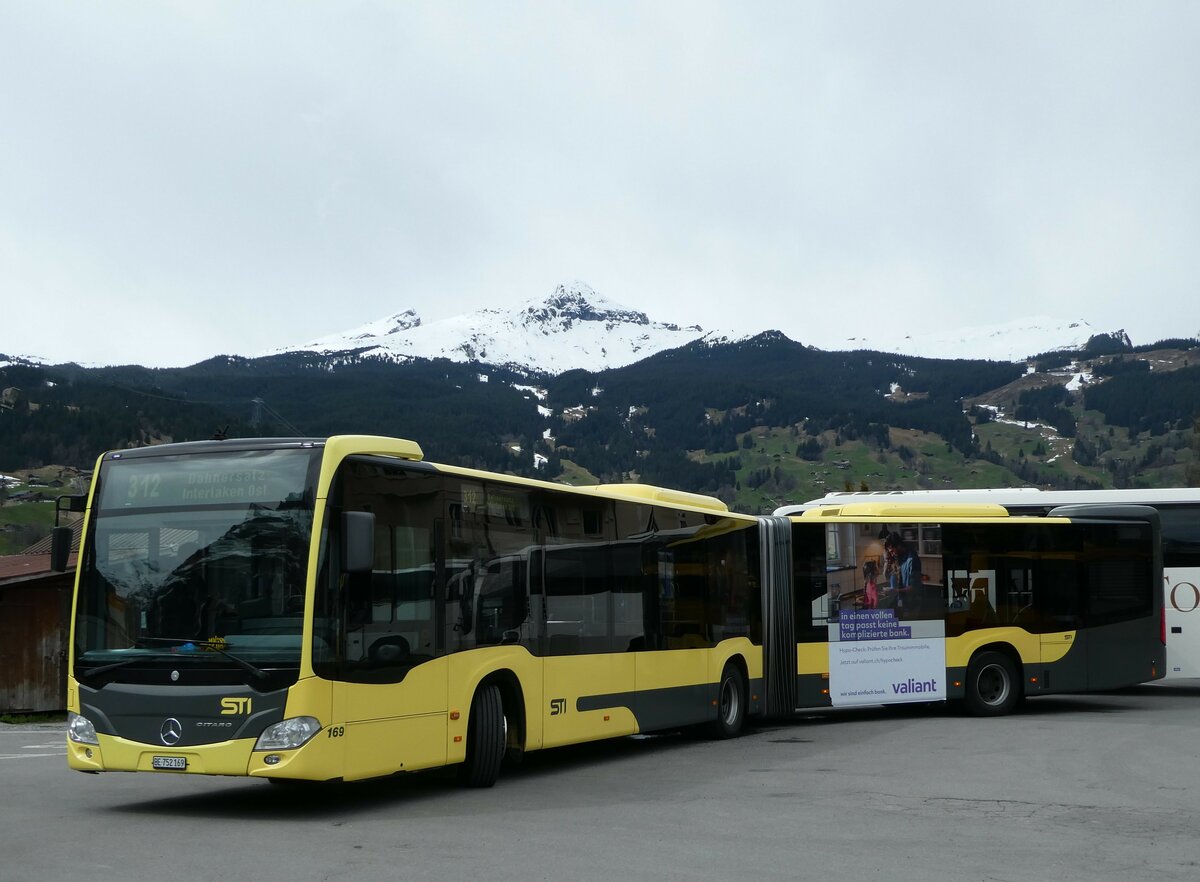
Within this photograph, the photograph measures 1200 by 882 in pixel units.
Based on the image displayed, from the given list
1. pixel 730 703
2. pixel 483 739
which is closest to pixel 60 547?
pixel 483 739

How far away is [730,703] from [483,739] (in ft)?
20.3

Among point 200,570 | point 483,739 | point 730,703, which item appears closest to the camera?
point 200,570

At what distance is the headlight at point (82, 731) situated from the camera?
11445mm

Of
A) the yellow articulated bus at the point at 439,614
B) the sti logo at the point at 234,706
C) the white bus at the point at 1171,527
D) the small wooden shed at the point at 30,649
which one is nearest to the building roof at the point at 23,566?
the small wooden shed at the point at 30,649

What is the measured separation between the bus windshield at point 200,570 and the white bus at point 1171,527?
13820mm

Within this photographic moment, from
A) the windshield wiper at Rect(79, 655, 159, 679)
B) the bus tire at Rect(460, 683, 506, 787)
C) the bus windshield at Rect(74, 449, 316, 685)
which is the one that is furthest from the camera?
the bus tire at Rect(460, 683, 506, 787)

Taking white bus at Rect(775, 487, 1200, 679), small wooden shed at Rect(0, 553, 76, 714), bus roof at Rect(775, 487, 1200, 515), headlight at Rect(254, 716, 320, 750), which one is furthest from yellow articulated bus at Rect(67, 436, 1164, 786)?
small wooden shed at Rect(0, 553, 76, 714)

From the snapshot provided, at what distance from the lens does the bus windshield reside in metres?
11.1

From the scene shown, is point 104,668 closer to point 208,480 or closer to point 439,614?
point 208,480

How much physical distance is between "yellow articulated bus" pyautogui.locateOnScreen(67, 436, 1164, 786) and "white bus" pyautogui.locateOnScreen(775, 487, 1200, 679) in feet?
13.0

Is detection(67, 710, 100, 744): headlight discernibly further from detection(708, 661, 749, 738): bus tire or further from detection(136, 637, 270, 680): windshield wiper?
detection(708, 661, 749, 738): bus tire

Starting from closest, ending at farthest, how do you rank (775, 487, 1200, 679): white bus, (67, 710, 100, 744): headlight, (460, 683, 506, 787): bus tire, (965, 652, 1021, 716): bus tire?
(67, 710, 100, 744): headlight, (460, 683, 506, 787): bus tire, (965, 652, 1021, 716): bus tire, (775, 487, 1200, 679): white bus

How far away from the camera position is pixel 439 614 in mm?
12461

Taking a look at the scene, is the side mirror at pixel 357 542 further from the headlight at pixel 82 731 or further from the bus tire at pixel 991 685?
the bus tire at pixel 991 685
